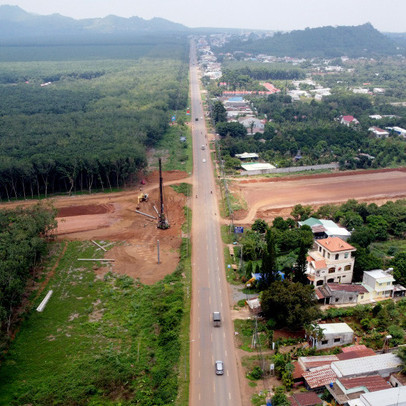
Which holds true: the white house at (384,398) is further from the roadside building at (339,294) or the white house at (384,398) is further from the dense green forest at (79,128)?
the dense green forest at (79,128)

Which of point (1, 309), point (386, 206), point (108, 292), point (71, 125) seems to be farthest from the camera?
point (71, 125)

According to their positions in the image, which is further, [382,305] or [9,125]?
[9,125]

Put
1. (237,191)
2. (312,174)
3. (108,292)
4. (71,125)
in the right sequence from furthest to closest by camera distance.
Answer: (71,125) → (312,174) → (237,191) → (108,292)

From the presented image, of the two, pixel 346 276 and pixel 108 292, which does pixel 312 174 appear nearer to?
pixel 346 276

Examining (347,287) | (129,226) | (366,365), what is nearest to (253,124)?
(129,226)

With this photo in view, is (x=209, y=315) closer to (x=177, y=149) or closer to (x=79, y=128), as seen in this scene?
(x=177, y=149)

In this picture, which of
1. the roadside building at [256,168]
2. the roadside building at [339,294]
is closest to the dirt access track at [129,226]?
the roadside building at [256,168]

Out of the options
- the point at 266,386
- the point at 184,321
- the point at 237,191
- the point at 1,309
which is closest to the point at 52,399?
the point at 1,309

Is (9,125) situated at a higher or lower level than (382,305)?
higher
